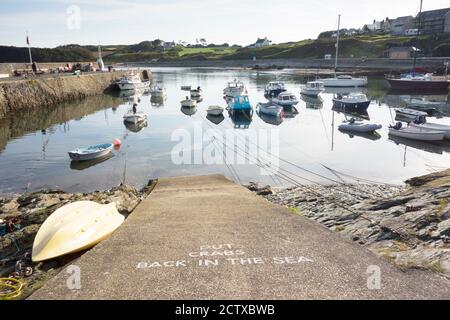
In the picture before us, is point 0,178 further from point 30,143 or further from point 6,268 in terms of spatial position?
point 6,268

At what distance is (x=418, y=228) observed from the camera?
10.9 metres

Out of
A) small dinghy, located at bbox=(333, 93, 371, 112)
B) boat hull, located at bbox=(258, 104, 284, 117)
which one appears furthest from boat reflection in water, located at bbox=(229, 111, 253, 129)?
small dinghy, located at bbox=(333, 93, 371, 112)

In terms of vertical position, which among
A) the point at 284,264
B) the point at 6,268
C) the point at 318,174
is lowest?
the point at 318,174

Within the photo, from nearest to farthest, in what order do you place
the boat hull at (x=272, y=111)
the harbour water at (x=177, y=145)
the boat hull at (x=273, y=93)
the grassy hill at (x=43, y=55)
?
the harbour water at (x=177, y=145) → the boat hull at (x=272, y=111) → the boat hull at (x=273, y=93) → the grassy hill at (x=43, y=55)

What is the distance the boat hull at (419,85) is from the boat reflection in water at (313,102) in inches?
699

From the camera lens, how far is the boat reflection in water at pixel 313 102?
56625mm

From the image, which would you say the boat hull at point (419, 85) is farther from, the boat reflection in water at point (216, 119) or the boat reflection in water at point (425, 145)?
the boat reflection in water at point (216, 119)

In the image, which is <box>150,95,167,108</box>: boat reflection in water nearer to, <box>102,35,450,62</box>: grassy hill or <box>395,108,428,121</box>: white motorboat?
<box>395,108,428,121</box>: white motorboat

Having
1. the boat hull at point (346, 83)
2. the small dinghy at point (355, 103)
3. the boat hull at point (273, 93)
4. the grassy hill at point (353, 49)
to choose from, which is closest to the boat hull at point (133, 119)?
the small dinghy at point (355, 103)

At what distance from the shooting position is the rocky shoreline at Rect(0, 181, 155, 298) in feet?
31.3

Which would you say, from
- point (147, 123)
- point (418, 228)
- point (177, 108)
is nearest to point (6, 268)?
point (418, 228)

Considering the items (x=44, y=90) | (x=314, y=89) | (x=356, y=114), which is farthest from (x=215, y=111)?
(x=44, y=90)
